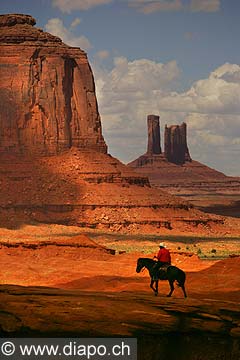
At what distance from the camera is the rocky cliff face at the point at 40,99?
364 ft

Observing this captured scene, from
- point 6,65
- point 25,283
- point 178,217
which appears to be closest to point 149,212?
point 178,217

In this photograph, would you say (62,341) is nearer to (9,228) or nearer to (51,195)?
(9,228)

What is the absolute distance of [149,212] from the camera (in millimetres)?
102125

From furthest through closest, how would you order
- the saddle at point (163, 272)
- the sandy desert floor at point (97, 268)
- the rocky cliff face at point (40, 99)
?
the rocky cliff face at point (40, 99) → the sandy desert floor at point (97, 268) → the saddle at point (163, 272)

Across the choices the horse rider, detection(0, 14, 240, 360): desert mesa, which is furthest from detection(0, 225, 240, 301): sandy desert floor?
the horse rider

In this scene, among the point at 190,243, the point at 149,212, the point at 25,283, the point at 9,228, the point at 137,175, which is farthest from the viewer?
the point at 137,175

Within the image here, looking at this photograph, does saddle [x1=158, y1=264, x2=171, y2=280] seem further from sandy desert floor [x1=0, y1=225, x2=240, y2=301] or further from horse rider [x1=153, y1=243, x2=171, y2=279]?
sandy desert floor [x1=0, y1=225, x2=240, y2=301]

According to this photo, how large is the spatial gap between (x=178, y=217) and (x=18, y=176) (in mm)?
16299

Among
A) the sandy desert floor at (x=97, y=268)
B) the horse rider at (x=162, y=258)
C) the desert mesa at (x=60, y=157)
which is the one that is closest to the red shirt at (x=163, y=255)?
the horse rider at (x=162, y=258)

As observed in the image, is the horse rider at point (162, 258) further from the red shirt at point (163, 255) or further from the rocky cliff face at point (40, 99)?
the rocky cliff face at point (40, 99)

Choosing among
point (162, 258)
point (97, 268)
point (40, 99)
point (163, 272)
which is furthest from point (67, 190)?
point (163, 272)

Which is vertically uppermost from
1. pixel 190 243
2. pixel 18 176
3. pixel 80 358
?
pixel 18 176

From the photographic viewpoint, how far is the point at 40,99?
367 feet

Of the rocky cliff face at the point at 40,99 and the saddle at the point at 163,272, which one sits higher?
the rocky cliff face at the point at 40,99
